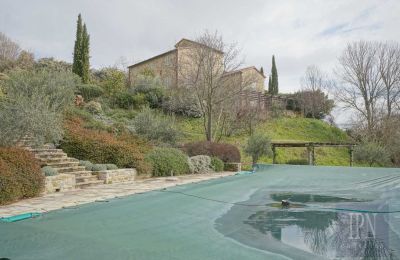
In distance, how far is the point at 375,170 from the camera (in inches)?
448

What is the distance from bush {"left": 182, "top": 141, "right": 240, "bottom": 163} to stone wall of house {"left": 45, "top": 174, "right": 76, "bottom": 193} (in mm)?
7377

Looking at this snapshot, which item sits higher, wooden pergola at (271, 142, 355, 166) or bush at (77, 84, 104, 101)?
bush at (77, 84, 104, 101)

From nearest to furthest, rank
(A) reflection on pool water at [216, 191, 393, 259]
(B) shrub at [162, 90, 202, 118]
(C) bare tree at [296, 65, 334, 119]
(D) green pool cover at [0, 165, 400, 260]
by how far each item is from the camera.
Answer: (D) green pool cover at [0, 165, 400, 260] < (A) reflection on pool water at [216, 191, 393, 259] < (B) shrub at [162, 90, 202, 118] < (C) bare tree at [296, 65, 334, 119]

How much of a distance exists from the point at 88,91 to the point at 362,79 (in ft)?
71.5

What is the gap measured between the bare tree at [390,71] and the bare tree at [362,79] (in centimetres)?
36

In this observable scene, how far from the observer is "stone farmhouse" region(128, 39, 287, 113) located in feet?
68.3

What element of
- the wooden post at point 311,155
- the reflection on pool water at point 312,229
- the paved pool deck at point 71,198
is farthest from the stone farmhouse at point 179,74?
the reflection on pool water at point 312,229

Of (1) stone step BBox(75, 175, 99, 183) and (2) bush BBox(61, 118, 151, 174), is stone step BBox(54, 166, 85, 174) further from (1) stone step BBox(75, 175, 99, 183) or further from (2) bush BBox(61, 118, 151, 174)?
(2) bush BBox(61, 118, 151, 174)

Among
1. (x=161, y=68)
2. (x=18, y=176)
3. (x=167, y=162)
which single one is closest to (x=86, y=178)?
(x=18, y=176)

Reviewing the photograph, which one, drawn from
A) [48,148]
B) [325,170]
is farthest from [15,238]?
[325,170]

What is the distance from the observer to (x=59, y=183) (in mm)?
8844

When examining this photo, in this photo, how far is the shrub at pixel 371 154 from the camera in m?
18.3

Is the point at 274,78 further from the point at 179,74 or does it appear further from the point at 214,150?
the point at 214,150

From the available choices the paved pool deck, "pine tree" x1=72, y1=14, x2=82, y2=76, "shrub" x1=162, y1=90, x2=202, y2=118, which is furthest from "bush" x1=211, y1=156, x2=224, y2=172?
"pine tree" x1=72, y1=14, x2=82, y2=76
